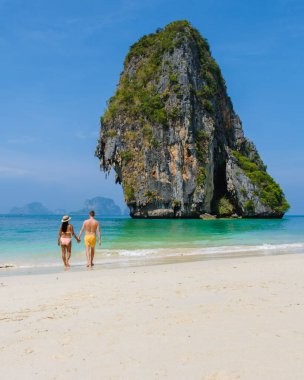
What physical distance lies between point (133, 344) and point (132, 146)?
5110 centimetres

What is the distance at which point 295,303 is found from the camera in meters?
5.19

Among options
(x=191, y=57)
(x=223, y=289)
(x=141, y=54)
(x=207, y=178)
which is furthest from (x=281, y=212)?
(x=223, y=289)

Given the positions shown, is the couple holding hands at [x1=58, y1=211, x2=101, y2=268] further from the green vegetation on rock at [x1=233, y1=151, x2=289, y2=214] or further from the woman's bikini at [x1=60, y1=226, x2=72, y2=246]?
the green vegetation on rock at [x1=233, y1=151, x2=289, y2=214]

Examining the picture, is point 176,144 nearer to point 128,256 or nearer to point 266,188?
point 266,188

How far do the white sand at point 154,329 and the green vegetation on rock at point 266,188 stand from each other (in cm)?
4972

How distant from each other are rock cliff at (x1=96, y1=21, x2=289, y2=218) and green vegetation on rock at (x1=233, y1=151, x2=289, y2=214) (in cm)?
15

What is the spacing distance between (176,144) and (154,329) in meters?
48.7

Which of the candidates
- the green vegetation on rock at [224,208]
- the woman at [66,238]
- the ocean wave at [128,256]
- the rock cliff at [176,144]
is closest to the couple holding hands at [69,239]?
the woman at [66,238]

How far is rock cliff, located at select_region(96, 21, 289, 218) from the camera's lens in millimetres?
51719

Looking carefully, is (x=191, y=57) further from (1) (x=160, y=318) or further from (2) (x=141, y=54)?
(1) (x=160, y=318)

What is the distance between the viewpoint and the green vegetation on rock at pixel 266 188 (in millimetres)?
55781

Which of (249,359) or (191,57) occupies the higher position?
(191,57)

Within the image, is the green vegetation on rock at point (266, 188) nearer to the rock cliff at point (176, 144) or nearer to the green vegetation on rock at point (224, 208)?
the rock cliff at point (176, 144)

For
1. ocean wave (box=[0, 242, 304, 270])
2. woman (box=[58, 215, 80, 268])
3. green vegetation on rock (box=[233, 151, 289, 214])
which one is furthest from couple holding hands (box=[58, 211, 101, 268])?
green vegetation on rock (box=[233, 151, 289, 214])
